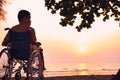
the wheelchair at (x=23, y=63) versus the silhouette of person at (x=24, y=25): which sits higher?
the silhouette of person at (x=24, y=25)

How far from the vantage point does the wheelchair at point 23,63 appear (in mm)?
8484

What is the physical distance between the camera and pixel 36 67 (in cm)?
868

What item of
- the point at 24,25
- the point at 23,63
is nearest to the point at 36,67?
the point at 23,63

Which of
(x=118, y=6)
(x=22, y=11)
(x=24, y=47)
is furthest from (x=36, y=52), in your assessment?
(x=118, y=6)

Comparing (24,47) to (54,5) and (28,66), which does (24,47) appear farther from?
(54,5)

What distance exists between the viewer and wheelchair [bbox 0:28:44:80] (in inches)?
334

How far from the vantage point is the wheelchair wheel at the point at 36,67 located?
852cm

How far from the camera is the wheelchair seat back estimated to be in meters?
8.50

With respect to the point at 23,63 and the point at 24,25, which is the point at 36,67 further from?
the point at 24,25

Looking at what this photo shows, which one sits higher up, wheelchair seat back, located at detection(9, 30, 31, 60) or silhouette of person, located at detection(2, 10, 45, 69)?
silhouette of person, located at detection(2, 10, 45, 69)

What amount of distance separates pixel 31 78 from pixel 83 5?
1808mm

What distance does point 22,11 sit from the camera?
28.0 feet

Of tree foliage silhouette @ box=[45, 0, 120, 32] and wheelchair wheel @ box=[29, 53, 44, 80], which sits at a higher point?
tree foliage silhouette @ box=[45, 0, 120, 32]

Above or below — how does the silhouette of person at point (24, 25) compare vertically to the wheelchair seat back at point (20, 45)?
above
